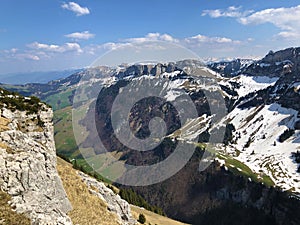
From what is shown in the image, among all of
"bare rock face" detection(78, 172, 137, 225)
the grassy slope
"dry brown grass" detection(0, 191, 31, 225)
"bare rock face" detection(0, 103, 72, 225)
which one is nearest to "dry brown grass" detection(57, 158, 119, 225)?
the grassy slope

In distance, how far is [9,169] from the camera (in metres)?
32.1

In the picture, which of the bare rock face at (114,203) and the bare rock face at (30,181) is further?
the bare rock face at (114,203)

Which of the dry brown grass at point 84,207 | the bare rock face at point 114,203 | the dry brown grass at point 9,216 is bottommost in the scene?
the bare rock face at point 114,203

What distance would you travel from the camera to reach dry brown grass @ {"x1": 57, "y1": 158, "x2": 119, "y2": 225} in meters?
40.8

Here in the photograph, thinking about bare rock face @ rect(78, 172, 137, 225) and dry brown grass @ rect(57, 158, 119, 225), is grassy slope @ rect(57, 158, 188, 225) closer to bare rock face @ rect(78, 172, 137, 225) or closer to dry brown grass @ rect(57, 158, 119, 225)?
dry brown grass @ rect(57, 158, 119, 225)

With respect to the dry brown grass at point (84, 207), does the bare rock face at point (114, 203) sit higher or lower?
lower

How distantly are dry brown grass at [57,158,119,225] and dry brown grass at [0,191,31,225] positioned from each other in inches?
507

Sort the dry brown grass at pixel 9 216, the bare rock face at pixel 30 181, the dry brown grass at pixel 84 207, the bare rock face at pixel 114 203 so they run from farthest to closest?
the bare rock face at pixel 114 203, the dry brown grass at pixel 84 207, the bare rock face at pixel 30 181, the dry brown grass at pixel 9 216

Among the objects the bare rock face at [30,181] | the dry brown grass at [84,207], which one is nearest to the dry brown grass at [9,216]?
the bare rock face at [30,181]

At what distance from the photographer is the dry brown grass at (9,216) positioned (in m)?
25.2

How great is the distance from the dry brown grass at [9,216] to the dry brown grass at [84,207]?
12882mm

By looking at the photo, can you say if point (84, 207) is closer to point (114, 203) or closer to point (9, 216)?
point (114, 203)

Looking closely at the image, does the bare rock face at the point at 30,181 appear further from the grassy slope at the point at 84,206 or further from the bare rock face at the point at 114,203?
the bare rock face at the point at 114,203

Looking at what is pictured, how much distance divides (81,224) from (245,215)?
184 metres
